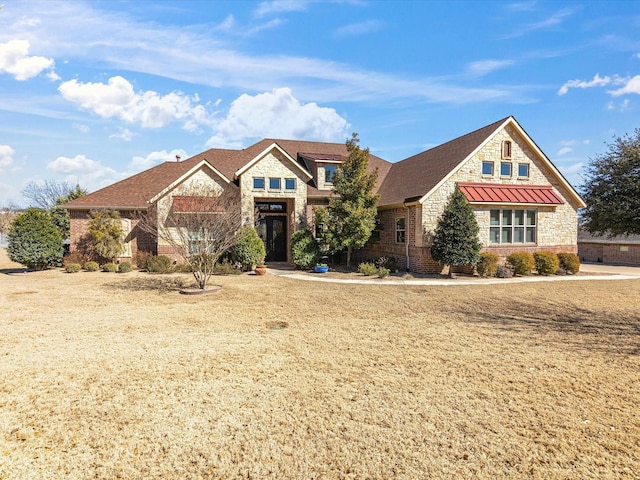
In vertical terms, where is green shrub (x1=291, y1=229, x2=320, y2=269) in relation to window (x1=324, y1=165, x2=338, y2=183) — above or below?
below

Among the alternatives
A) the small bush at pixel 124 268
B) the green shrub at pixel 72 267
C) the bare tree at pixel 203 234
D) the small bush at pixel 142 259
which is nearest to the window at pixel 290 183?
the bare tree at pixel 203 234

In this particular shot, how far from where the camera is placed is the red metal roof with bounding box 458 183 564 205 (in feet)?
65.3

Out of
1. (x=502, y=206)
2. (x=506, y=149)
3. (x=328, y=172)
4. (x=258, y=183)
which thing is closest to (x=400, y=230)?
(x=502, y=206)

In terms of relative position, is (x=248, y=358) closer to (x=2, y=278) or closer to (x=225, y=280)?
(x=225, y=280)

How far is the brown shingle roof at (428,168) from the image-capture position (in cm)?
2063

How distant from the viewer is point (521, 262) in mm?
19391

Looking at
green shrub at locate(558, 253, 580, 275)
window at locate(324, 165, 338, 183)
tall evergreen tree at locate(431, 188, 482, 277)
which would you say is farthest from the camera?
window at locate(324, 165, 338, 183)

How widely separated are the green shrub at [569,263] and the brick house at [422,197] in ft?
3.50

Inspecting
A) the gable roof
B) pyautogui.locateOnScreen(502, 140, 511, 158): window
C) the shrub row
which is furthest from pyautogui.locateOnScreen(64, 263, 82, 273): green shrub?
pyautogui.locateOnScreen(502, 140, 511, 158): window

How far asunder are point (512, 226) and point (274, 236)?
544 inches

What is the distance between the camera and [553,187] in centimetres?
2214

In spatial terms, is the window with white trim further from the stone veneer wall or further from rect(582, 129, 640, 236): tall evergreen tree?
rect(582, 129, 640, 236): tall evergreen tree

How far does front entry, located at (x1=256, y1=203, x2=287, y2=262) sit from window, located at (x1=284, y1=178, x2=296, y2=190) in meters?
2.35

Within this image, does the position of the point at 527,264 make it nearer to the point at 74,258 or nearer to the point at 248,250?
the point at 248,250
